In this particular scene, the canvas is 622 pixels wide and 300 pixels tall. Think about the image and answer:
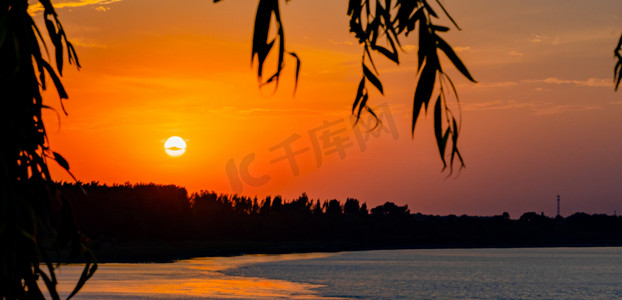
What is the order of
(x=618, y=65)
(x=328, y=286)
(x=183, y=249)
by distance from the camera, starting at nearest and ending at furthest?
(x=618, y=65) < (x=328, y=286) < (x=183, y=249)

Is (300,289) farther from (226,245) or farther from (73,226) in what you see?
(226,245)

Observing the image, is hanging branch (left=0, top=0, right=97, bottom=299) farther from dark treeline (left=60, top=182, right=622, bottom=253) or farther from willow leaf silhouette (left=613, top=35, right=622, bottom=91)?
dark treeline (left=60, top=182, right=622, bottom=253)

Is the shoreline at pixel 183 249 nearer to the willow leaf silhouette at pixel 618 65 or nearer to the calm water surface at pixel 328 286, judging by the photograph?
the calm water surface at pixel 328 286

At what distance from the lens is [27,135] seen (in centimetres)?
623

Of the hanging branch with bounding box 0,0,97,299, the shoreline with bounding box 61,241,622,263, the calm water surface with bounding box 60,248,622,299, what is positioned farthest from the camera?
the shoreline with bounding box 61,241,622,263

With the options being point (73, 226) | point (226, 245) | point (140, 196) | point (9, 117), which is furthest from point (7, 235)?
point (226, 245)

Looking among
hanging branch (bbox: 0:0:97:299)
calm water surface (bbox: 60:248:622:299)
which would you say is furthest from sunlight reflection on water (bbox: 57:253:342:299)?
hanging branch (bbox: 0:0:97:299)

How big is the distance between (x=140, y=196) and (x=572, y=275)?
6206 cm

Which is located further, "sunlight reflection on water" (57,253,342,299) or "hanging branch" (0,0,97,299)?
"sunlight reflection on water" (57,253,342,299)

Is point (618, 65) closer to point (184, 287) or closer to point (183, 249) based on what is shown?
point (184, 287)

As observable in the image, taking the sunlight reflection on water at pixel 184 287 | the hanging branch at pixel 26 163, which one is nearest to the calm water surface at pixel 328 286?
the sunlight reflection on water at pixel 184 287

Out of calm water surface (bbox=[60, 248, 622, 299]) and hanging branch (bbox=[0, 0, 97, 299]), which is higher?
hanging branch (bbox=[0, 0, 97, 299])

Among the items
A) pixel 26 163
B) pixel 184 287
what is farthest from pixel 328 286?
pixel 26 163

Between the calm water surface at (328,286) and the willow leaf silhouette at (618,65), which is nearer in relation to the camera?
the willow leaf silhouette at (618,65)
